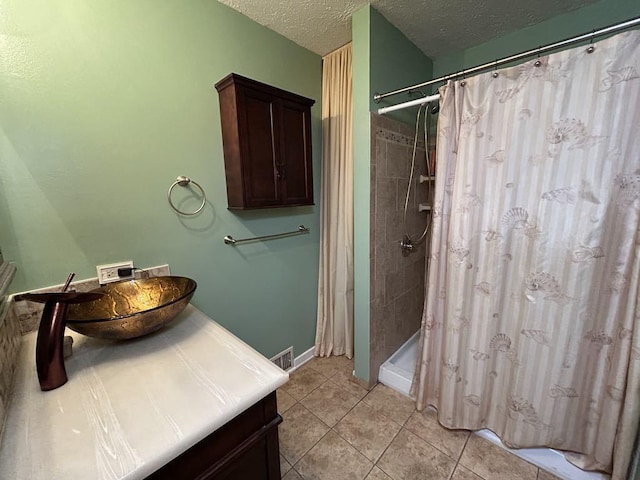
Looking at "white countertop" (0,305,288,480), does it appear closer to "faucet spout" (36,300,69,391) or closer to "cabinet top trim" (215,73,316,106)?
"faucet spout" (36,300,69,391)

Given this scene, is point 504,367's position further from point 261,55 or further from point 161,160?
point 261,55

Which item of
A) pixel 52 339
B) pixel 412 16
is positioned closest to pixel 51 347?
pixel 52 339

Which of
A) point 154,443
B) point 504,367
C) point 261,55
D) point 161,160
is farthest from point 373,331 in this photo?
point 261,55

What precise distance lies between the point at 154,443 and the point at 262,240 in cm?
123

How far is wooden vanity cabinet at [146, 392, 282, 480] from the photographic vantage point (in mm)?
596

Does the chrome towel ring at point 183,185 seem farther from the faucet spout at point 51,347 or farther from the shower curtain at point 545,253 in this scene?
the shower curtain at point 545,253

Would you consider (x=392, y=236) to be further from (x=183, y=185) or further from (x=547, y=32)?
(x=547, y=32)

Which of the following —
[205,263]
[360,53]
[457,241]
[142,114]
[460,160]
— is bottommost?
[205,263]

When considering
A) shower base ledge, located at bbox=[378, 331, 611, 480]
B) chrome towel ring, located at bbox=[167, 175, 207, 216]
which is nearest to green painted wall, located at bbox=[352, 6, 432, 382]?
shower base ledge, located at bbox=[378, 331, 611, 480]

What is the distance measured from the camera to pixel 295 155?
1610 mm

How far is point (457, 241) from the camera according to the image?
133 centimetres

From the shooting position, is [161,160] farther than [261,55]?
No

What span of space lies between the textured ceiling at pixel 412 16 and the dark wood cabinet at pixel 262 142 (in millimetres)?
465

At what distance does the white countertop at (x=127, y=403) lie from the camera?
1.67 ft
